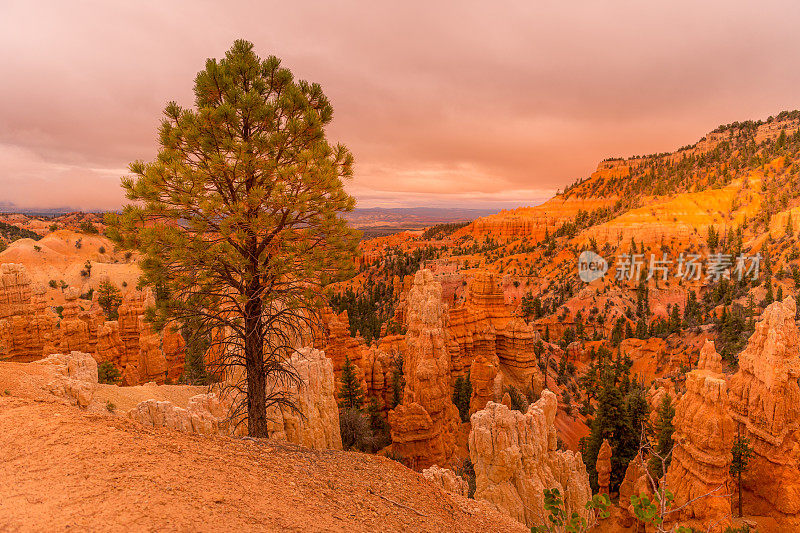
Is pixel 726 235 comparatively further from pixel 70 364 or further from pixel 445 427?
pixel 70 364

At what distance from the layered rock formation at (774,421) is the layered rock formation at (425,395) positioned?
14199mm

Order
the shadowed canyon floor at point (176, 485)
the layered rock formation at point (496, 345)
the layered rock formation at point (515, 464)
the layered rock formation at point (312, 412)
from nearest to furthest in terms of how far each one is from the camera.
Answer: the shadowed canyon floor at point (176, 485) < the layered rock formation at point (515, 464) < the layered rock formation at point (312, 412) < the layered rock formation at point (496, 345)

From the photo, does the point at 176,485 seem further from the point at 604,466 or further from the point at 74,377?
the point at 604,466

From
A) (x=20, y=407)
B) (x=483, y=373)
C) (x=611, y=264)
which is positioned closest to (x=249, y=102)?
(x=20, y=407)

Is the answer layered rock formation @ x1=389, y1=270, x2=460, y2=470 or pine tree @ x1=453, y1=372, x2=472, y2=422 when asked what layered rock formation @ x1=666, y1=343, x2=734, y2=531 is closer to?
layered rock formation @ x1=389, y1=270, x2=460, y2=470

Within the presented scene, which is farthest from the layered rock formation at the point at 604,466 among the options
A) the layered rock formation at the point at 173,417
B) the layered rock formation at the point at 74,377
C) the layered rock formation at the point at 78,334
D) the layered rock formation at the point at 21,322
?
the layered rock formation at the point at 21,322

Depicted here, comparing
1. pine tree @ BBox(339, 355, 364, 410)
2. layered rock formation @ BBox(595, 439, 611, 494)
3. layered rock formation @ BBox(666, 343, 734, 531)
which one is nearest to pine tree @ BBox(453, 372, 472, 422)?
pine tree @ BBox(339, 355, 364, 410)

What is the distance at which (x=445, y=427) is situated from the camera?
22000 mm

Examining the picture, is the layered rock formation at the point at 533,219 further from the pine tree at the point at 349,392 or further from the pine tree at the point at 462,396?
the pine tree at the point at 349,392

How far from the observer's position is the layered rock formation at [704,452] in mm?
14602

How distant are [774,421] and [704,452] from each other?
5.20 m

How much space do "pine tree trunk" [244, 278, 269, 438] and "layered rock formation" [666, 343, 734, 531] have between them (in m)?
16.4

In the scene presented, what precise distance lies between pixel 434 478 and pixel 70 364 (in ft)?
42.5

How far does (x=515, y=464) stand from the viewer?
40.3 ft
